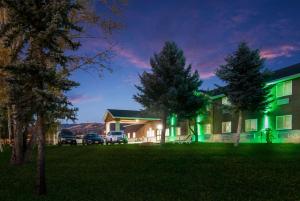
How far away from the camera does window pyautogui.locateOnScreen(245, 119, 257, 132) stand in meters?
44.4

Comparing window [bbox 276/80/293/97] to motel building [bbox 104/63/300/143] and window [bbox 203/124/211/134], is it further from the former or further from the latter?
window [bbox 203/124/211/134]

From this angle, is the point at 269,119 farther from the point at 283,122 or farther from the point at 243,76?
the point at 243,76

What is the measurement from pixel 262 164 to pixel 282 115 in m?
24.0

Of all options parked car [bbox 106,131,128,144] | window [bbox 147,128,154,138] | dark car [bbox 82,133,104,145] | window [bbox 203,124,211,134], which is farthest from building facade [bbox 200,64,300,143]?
window [bbox 147,128,154,138]

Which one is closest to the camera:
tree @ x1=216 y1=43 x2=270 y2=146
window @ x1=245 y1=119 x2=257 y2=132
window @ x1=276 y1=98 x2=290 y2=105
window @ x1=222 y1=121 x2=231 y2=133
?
tree @ x1=216 y1=43 x2=270 y2=146

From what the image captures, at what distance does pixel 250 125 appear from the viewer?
4534 cm

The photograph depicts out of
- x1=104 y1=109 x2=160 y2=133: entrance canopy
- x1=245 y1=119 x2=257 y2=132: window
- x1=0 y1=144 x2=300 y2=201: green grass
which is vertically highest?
x1=104 y1=109 x2=160 y2=133: entrance canopy

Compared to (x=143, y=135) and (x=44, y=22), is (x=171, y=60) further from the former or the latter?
(x=143, y=135)

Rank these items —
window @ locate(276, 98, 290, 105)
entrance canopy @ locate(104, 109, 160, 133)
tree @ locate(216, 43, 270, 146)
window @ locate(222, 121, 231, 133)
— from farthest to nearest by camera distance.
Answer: entrance canopy @ locate(104, 109, 160, 133) → window @ locate(222, 121, 231, 133) → window @ locate(276, 98, 290, 105) → tree @ locate(216, 43, 270, 146)

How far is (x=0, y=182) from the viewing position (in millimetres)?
14453

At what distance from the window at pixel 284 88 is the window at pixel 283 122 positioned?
2.46m

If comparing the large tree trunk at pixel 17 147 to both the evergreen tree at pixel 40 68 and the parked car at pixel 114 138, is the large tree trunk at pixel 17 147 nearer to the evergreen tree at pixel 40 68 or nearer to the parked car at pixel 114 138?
the evergreen tree at pixel 40 68

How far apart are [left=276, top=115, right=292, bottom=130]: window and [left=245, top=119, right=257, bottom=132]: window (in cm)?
393

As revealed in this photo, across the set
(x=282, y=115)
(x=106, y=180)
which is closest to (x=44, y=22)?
(x=106, y=180)
